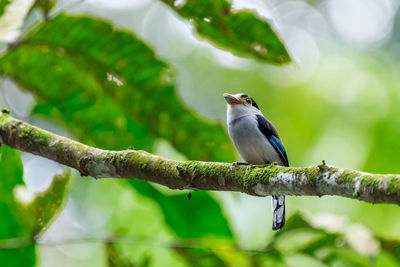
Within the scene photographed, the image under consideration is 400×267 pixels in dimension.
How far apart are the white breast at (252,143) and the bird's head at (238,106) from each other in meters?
0.15

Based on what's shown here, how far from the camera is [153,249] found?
17.8 ft

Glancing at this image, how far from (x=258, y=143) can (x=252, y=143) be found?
0.04 meters

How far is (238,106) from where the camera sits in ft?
12.5

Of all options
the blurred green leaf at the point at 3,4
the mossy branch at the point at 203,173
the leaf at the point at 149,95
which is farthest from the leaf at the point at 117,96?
the mossy branch at the point at 203,173

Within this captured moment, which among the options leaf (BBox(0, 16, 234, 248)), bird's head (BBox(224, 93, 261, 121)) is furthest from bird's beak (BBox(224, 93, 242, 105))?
leaf (BBox(0, 16, 234, 248))

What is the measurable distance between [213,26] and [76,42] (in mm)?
1006

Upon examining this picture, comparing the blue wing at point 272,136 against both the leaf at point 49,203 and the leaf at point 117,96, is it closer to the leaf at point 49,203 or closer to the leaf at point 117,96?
the leaf at point 117,96

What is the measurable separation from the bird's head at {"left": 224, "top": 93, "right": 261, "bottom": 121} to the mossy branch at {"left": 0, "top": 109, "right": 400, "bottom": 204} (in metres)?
1.49

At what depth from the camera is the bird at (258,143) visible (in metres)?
3.42

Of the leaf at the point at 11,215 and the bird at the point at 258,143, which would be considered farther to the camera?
the bird at the point at 258,143

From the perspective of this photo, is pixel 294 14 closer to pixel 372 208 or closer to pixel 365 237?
pixel 372 208

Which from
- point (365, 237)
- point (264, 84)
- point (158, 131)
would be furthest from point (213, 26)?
point (264, 84)

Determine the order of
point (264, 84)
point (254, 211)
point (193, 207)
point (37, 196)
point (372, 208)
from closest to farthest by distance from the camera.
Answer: point (37, 196)
point (193, 207)
point (372, 208)
point (254, 211)
point (264, 84)

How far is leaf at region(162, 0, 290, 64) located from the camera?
8.65 feet
